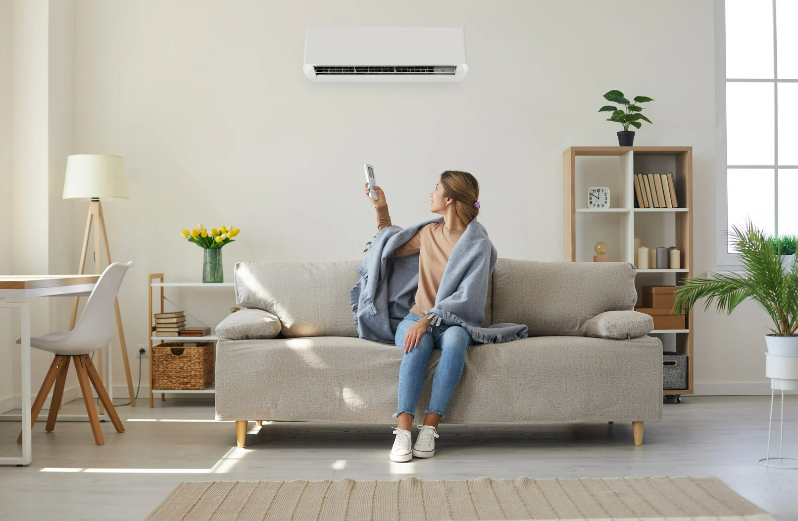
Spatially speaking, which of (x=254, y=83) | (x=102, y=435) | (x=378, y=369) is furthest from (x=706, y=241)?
(x=102, y=435)

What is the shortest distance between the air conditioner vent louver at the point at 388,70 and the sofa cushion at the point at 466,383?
1.36 metres

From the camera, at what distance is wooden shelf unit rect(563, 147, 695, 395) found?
165 inches

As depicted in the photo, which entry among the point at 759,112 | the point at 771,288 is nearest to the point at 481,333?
the point at 771,288

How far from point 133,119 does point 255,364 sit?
2.15 meters

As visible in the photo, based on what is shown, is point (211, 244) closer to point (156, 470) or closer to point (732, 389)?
point (156, 470)

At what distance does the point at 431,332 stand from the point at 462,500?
880 mm

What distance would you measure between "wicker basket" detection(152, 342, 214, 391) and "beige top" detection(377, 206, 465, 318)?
4.65 feet

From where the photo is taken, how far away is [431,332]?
3.02 m

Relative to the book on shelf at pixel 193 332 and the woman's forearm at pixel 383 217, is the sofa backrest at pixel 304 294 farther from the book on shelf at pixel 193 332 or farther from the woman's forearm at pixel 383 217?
the book on shelf at pixel 193 332

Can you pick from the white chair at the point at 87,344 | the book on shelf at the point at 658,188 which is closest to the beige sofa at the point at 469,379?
the white chair at the point at 87,344

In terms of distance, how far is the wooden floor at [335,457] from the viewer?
7.88ft

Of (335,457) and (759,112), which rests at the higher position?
(759,112)

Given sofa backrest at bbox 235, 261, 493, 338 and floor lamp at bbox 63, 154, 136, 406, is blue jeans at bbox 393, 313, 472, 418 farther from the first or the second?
floor lamp at bbox 63, 154, 136, 406

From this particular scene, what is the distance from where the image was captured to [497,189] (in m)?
4.46
